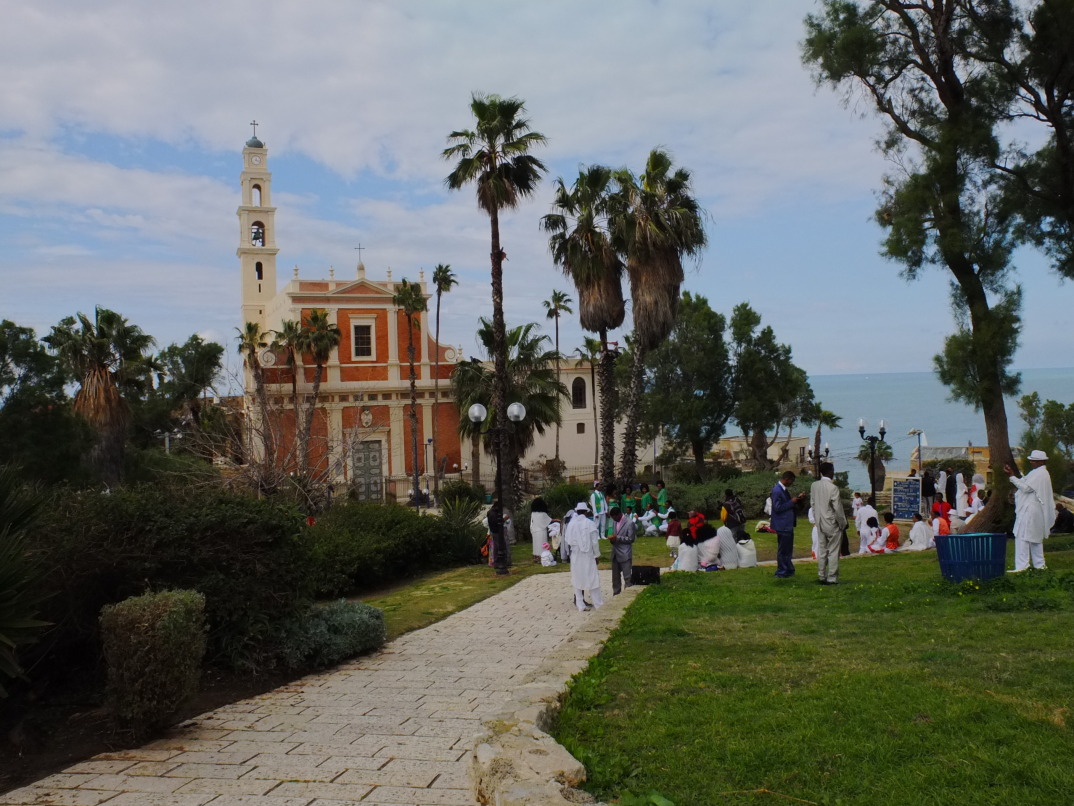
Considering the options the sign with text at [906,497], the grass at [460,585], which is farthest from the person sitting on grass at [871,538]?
the sign with text at [906,497]

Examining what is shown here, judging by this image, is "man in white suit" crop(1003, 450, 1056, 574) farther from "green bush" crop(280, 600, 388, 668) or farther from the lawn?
"green bush" crop(280, 600, 388, 668)

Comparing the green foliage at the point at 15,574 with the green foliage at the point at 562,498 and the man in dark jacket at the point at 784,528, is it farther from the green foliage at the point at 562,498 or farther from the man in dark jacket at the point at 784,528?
the green foliage at the point at 562,498

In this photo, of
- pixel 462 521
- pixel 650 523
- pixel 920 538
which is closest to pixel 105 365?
pixel 462 521

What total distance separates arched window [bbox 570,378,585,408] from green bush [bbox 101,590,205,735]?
134 ft

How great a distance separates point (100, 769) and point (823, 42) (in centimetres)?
1619

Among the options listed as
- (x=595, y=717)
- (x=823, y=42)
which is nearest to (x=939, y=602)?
(x=595, y=717)

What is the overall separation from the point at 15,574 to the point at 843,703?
5.39 metres

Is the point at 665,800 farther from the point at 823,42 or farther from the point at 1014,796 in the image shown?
the point at 823,42

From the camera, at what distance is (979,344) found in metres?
15.4

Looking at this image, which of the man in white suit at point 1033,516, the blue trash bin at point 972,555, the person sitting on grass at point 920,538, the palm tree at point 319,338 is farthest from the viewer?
the palm tree at point 319,338

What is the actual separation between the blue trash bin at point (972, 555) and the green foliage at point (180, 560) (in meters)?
6.74

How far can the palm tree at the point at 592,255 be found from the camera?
27.6 metres

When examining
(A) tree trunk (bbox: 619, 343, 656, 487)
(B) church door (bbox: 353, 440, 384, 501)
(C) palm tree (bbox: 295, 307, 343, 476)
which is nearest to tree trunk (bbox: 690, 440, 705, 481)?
(A) tree trunk (bbox: 619, 343, 656, 487)

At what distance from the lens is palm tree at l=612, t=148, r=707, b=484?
26.5m
